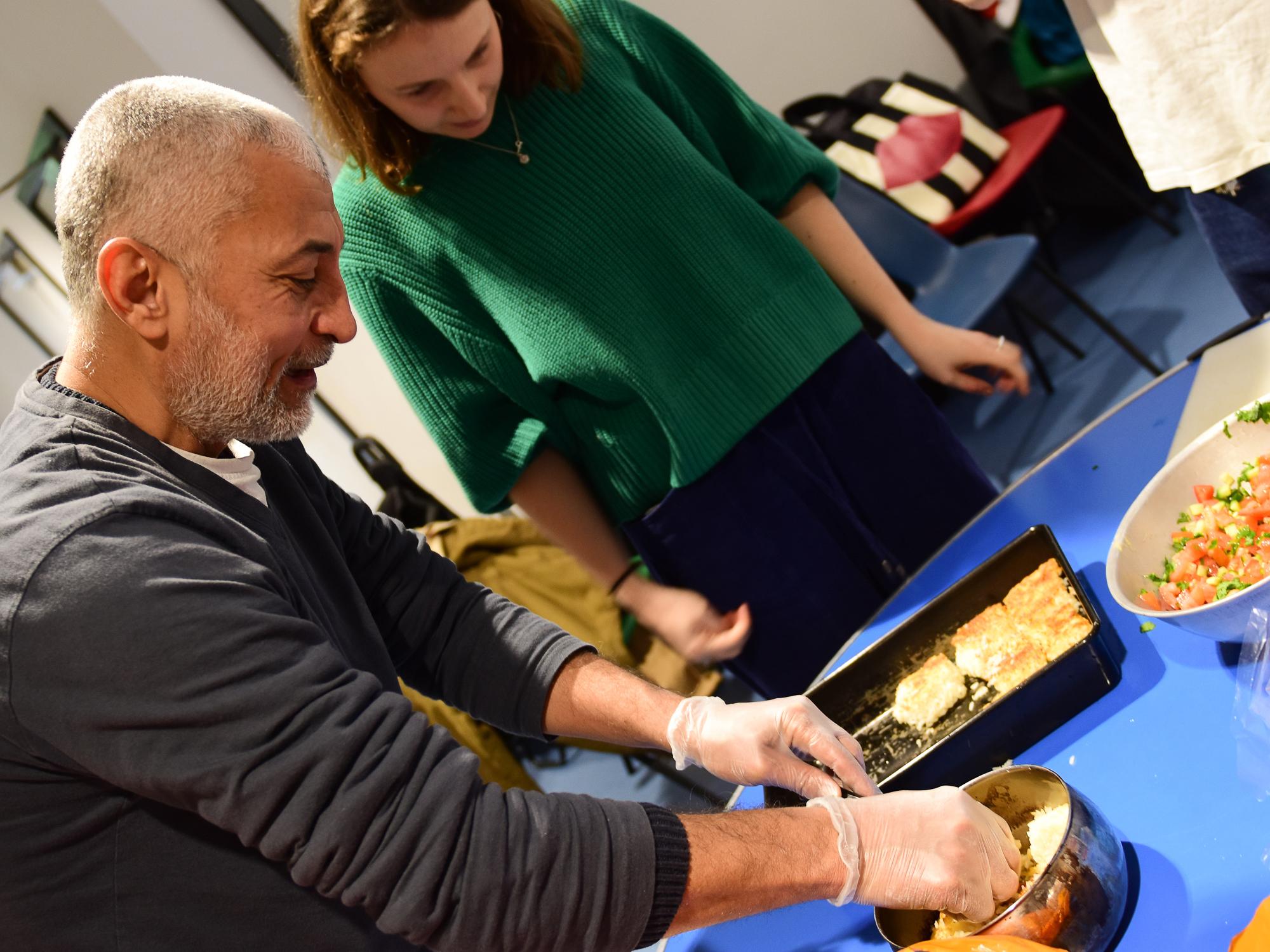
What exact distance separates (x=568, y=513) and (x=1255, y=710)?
1.09 metres

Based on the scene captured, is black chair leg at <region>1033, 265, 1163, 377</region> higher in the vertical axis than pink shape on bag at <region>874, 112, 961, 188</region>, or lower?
lower

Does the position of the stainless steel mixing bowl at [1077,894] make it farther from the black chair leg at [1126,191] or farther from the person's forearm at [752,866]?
the black chair leg at [1126,191]

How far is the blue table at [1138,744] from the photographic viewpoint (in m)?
0.96

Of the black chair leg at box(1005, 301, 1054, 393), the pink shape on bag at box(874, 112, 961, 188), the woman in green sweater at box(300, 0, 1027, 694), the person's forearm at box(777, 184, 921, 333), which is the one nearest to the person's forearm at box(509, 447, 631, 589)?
the woman in green sweater at box(300, 0, 1027, 694)

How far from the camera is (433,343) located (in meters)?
1.70

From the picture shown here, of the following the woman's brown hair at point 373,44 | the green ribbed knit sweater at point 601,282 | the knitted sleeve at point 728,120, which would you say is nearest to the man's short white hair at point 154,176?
the woman's brown hair at point 373,44

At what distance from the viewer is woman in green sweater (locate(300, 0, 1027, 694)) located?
1.56 meters

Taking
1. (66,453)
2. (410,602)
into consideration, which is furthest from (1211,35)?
(66,453)

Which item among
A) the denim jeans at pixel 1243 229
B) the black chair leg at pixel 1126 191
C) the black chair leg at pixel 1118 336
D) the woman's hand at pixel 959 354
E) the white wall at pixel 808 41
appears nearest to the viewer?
the denim jeans at pixel 1243 229

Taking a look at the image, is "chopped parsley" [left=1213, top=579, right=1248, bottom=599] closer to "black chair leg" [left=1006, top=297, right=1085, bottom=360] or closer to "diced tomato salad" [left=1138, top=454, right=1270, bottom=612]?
"diced tomato salad" [left=1138, top=454, right=1270, bottom=612]

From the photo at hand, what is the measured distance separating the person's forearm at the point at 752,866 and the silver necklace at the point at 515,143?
1008 millimetres

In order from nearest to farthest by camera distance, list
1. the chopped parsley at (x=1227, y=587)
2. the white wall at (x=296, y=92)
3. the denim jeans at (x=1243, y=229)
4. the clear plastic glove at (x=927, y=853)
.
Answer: the clear plastic glove at (x=927, y=853)
the chopped parsley at (x=1227, y=587)
the denim jeans at (x=1243, y=229)
the white wall at (x=296, y=92)

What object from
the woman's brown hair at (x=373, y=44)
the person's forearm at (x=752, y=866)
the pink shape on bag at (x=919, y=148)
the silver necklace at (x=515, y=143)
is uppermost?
the woman's brown hair at (x=373, y=44)

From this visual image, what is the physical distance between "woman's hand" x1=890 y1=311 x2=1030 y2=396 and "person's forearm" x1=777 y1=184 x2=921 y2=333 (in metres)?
0.05
